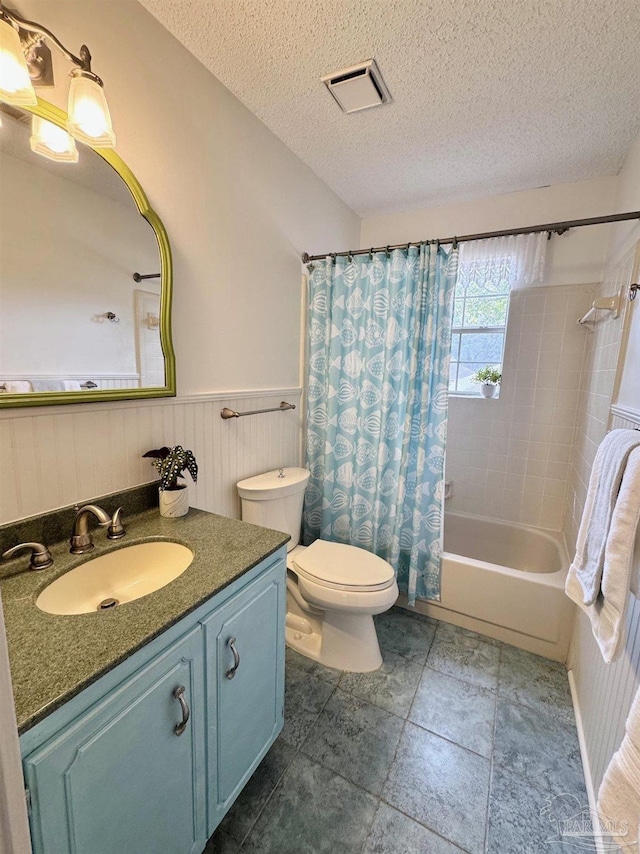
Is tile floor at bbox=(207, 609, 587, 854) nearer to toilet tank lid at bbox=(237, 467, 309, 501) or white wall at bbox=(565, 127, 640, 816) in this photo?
white wall at bbox=(565, 127, 640, 816)

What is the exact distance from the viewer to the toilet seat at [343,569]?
1.56 meters

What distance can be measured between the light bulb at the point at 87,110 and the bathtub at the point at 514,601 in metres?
2.23

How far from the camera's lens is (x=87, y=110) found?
921 millimetres

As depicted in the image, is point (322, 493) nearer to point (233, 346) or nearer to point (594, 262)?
point (233, 346)

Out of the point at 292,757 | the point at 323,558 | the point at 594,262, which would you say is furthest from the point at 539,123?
the point at 292,757

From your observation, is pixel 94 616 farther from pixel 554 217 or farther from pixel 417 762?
pixel 554 217

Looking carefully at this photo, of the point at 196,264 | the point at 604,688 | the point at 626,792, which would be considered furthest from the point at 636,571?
the point at 196,264

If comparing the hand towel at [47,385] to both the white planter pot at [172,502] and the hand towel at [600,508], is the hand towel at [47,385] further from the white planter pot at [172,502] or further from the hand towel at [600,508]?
the hand towel at [600,508]

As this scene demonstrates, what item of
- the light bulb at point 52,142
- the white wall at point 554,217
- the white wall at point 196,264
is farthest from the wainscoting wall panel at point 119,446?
the white wall at point 554,217

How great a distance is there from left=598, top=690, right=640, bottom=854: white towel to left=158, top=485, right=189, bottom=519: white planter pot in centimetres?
122

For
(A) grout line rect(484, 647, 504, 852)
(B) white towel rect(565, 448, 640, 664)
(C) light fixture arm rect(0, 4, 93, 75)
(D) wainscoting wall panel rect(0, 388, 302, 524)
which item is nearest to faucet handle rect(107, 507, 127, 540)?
(D) wainscoting wall panel rect(0, 388, 302, 524)

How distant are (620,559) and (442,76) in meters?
1.73

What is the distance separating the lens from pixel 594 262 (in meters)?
2.10

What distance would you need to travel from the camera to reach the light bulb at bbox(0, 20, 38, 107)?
2.62 ft
